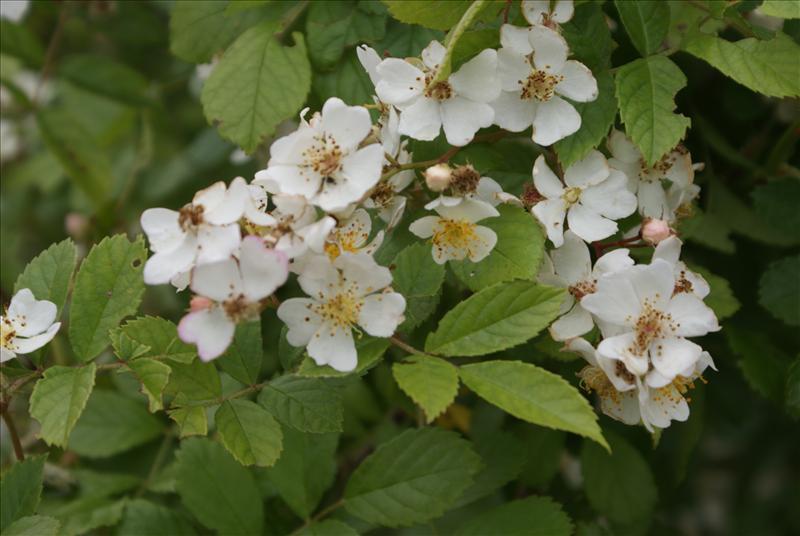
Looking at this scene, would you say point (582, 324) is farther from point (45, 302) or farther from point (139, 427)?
point (139, 427)

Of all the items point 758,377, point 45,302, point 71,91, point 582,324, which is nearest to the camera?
point 582,324

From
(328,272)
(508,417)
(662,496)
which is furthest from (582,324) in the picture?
(662,496)

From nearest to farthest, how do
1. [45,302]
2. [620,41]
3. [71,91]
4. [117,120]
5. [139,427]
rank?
1. [45,302]
2. [620,41]
3. [139,427]
4. [117,120]
5. [71,91]

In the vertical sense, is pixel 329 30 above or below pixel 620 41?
above

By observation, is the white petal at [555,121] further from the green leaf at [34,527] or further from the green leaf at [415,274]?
the green leaf at [34,527]

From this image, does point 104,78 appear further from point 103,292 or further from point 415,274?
point 415,274

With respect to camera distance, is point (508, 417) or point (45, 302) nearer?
point (45, 302)

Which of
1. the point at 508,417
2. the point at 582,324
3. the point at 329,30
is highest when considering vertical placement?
the point at 329,30
